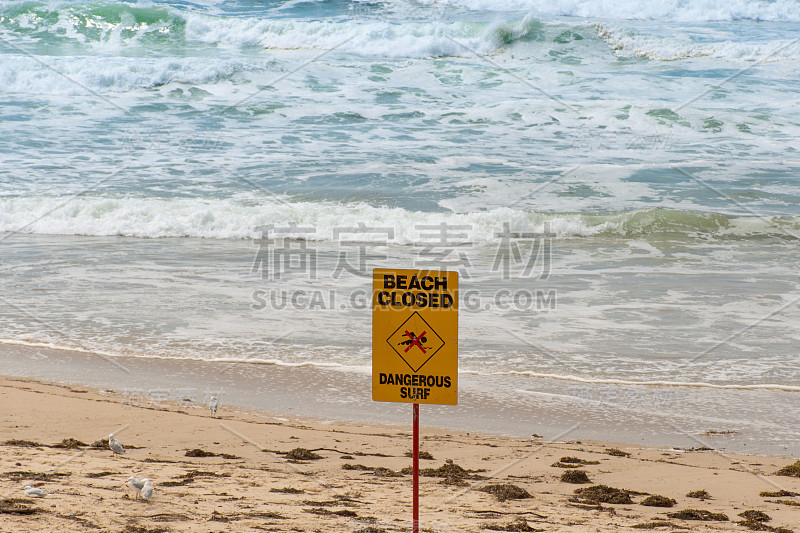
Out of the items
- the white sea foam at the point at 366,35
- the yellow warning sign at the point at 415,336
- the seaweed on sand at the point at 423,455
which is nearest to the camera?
the yellow warning sign at the point at 415,336

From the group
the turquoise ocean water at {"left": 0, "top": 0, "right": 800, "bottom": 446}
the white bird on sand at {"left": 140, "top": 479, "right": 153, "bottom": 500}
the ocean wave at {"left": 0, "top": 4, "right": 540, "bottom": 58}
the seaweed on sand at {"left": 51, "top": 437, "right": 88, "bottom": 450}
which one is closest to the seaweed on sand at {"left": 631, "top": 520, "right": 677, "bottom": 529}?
the turquoise ocean water at {"left": 0, "top": 0, "right": 800, "bottom": 446}

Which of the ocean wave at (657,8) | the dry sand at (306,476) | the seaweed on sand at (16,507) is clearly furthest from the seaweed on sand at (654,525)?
the ocean wave at (657,8)

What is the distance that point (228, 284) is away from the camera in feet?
26.1

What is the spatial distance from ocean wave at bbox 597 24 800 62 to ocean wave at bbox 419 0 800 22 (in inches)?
146

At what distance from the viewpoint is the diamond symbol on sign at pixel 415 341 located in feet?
8.52

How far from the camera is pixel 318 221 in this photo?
442 inches

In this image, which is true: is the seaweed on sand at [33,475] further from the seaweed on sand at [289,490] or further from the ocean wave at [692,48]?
the ocean wave at [692,48]

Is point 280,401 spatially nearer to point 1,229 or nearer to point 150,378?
point 150,378

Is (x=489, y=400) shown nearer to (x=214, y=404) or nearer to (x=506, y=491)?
(x=506, y=491)

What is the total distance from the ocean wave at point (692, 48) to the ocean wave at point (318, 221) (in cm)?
1295

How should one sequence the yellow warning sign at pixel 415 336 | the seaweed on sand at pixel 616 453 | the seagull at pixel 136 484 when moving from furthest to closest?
the seaweed on sand at pixel 616 453
the seagull at pixel 136 484
the yellow warning sign at pixel 415 336

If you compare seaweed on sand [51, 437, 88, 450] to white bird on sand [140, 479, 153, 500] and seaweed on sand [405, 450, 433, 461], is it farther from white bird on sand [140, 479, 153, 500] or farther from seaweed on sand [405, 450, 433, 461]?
seaweed on sand [405, 450, 433, 461]

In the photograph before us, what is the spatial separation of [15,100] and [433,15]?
537 inches

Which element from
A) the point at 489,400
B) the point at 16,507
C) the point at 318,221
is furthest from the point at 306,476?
the point at 318,221
